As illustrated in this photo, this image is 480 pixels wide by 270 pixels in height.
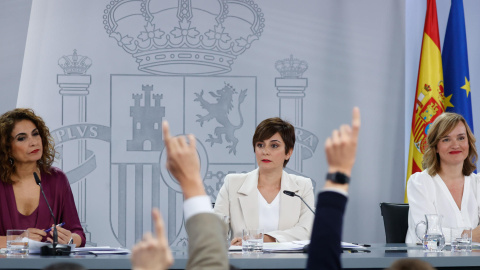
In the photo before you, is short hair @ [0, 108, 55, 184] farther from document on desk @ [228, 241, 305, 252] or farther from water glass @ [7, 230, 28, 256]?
document on desk @ [228, 241, 305, 252]

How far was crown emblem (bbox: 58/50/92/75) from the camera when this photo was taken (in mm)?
5152

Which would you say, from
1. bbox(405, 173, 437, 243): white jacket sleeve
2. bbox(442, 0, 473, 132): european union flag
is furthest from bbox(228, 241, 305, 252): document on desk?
bbox(442, 0, 473, 132): european union flag

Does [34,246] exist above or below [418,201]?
below

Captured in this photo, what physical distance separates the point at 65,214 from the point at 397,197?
267 centimetres

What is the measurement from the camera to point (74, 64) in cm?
516

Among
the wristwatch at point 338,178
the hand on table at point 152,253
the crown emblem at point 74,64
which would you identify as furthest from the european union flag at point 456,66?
the hand on table at point 152,253

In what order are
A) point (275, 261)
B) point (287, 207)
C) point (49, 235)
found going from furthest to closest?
point (287, 207), point (49, 235), point (275, 261)

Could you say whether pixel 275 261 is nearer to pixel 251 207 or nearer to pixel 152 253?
pixel 251 207

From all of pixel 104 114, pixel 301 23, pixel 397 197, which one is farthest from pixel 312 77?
pixel 104 114

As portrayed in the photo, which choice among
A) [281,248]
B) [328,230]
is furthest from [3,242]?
[328,230]

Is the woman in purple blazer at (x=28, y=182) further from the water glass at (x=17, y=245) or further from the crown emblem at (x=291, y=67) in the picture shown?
the crown emblem at (x=291, y=67)

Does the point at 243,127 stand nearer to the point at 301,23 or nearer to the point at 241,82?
the point at 241,82

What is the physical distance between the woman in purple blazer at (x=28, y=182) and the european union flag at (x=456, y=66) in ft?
9.55

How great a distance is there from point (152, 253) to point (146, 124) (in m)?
4.18
